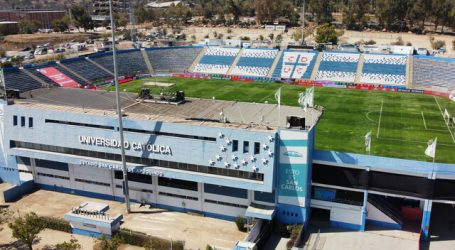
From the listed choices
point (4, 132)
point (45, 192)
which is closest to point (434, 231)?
point (45, 192)

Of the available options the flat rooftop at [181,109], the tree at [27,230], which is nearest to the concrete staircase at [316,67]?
the flat rooftop at [181,109]

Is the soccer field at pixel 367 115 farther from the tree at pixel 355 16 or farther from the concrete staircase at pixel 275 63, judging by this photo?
Answer: the tree at pixel 355 16

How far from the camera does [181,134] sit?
4116 cm

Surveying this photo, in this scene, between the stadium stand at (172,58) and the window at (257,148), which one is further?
the stadium stand at (172,58)

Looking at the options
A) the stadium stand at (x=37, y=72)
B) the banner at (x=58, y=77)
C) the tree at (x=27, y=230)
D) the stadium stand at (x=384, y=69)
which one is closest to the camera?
the tree at (x=27, y=230)

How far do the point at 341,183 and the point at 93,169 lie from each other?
85.0ft

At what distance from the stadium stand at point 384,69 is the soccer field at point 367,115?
242 inches

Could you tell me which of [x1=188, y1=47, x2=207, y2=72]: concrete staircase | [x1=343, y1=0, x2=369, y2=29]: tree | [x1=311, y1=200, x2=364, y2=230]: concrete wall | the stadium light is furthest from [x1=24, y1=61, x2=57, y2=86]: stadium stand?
[x1=343, y1=0, x2=369, y2=29]: tree

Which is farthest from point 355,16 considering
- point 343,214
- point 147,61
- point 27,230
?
point 27,230

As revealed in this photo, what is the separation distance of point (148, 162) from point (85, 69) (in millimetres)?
63636

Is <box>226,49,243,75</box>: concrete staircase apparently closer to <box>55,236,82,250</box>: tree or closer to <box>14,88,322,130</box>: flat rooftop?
<box>14,88,322,130</box>: flat rooftop

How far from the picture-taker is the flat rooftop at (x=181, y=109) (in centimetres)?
4272

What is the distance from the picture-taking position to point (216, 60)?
112 metres

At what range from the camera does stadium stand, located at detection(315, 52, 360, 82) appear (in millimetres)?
98188
